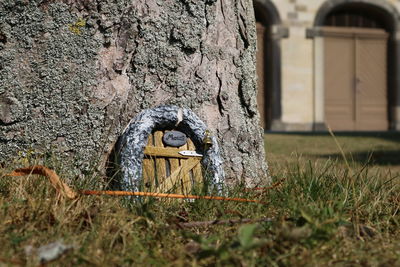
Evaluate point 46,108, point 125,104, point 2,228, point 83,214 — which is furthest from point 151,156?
point 2,228

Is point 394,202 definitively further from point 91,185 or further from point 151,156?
point 91,185

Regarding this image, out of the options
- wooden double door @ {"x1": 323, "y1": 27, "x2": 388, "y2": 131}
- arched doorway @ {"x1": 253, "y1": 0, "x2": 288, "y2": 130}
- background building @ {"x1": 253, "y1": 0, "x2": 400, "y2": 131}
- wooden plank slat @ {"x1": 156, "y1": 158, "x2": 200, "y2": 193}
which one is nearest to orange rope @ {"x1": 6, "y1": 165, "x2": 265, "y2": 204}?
wooden plank slat @ {"x1": 156, "y1": 158, "x2": 200, "y2": 193}

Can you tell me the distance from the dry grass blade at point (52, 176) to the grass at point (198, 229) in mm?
31

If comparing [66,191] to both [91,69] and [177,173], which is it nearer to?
[177,173]

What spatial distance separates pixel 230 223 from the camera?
2172mm

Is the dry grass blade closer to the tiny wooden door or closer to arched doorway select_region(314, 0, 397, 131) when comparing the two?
the tiny wooden door

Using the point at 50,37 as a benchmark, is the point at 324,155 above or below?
below

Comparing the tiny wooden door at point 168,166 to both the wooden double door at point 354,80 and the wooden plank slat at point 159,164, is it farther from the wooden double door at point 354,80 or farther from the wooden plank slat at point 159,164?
the wooden double door at point 354,80

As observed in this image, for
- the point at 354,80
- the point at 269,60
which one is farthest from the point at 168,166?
the point at 354,80

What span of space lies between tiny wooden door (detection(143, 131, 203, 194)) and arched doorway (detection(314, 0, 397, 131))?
12.8 m

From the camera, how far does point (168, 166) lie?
9.30 feet

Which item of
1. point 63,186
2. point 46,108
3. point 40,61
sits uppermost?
point 40,61

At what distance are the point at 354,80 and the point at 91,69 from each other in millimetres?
13820

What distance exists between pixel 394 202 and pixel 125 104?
133 centimetres
